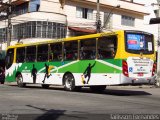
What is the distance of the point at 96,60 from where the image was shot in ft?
67.6

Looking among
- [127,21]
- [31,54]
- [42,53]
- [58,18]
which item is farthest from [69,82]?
[127,21]

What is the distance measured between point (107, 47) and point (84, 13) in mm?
31309

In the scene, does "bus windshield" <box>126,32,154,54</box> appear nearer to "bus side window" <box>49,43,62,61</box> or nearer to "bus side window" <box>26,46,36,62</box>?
"bus side window" <box>49,43,62,61</box>

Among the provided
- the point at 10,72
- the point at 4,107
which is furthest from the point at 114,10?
the point at 4,107

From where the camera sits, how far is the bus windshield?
19.6 metres

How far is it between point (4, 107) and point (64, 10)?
35622 millimetres

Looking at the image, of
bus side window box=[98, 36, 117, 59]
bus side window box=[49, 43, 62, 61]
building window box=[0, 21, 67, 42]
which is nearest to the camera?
bus side window box=[98, 36, 117, 59]

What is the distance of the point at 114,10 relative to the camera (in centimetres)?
5488

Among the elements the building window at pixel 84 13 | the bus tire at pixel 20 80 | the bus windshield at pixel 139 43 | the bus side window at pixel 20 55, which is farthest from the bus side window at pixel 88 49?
the building window at pixel 84 13

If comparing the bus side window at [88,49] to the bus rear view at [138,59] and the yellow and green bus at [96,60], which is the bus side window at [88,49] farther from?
the bus rear view at [138,59]

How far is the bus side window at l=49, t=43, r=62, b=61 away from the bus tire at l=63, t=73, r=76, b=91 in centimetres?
108

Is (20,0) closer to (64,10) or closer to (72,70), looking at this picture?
(64,10)

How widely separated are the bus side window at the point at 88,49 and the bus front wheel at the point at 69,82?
152cm

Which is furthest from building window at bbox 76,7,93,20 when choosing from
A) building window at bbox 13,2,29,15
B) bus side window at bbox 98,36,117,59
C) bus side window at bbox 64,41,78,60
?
bus side window at bbox 98,36,117,59
